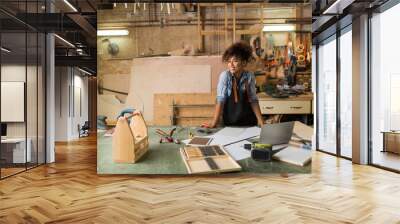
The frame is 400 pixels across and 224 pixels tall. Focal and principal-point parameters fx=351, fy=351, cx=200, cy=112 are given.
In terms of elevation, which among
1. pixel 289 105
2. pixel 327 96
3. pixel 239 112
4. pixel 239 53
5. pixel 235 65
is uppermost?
pixel 239 53

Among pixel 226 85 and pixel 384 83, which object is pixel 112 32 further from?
pixel 384 83

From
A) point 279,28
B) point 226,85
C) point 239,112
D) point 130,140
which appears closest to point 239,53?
point 226,85

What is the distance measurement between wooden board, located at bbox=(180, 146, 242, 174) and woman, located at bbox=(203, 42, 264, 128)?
0.48 m

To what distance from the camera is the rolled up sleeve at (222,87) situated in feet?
18.1

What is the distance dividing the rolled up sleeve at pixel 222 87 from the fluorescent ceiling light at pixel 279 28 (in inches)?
38.1

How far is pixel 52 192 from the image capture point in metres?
4.57

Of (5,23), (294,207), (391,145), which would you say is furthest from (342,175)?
(5,23)

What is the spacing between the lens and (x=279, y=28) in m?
5.52

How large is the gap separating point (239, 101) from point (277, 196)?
1.75m

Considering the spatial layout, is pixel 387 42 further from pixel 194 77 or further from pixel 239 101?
pixel 194 77

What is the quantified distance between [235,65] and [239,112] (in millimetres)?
744

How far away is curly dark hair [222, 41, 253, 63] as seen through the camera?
552 centimetres

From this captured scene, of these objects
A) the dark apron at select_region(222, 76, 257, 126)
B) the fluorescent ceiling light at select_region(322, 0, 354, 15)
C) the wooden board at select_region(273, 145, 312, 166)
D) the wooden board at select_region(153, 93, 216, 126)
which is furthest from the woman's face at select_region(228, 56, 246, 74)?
the fluorescent ceiling light at select_region(322, 0, 354, 15)

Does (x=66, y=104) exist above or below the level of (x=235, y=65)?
below
